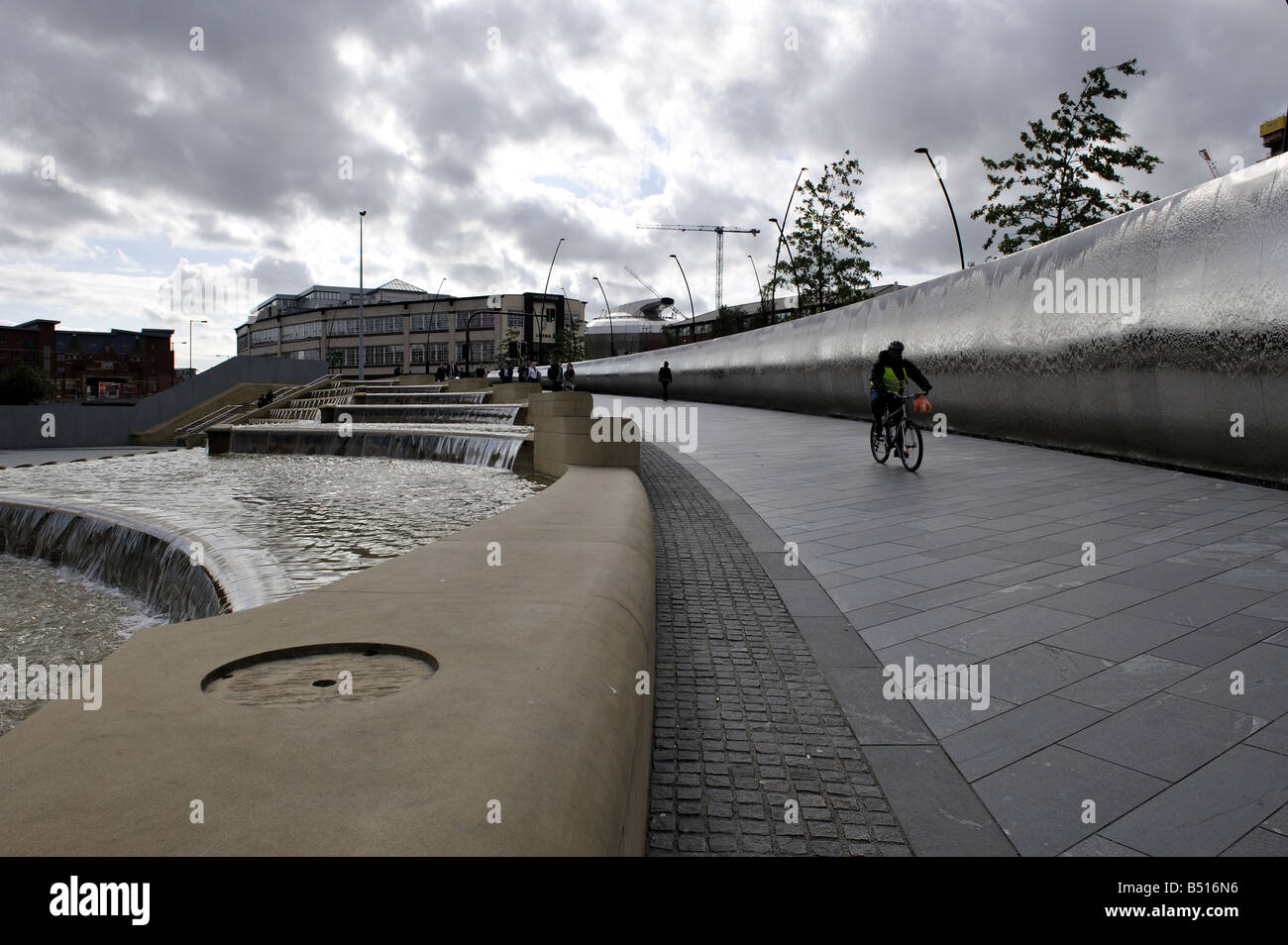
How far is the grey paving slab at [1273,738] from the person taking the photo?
3309 mm

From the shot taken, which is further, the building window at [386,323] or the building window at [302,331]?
the building window at [302,331]

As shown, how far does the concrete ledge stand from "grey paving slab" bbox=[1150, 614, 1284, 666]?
9.49ft

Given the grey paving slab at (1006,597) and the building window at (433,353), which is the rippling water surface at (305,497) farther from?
the building window at (433,353)

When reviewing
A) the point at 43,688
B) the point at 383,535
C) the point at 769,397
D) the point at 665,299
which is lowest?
the point at 43,688

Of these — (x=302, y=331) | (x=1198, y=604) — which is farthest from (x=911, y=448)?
(x=302, y=331)

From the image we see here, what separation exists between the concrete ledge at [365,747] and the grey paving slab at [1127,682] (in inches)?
83.1

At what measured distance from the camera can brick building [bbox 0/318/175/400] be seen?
4370 inches

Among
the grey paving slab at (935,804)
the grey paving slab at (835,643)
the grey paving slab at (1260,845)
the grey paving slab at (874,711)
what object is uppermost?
the grey paving slab at (835,643)

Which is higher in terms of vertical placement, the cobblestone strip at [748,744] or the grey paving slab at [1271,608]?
the grey paving slab at [1271,608]

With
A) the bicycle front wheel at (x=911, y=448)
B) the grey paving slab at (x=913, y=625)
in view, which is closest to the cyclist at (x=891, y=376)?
the bicycle front wheel at (x=911, y=448)

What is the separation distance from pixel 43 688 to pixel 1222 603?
639cm

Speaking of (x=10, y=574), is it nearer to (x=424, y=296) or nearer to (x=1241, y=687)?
(x=1241, y=687)

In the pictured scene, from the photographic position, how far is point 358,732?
6.47ft
